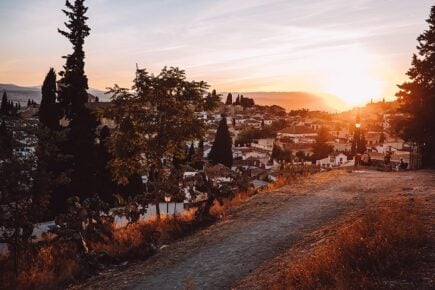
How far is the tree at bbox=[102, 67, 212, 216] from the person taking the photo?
13.2 m

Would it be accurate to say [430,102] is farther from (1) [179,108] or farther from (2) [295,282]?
(2) [295,282]

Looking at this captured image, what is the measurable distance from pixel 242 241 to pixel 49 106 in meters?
23.3

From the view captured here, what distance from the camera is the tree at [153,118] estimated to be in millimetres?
13156

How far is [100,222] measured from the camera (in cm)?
1129

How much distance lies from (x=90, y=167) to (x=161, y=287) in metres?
19.6

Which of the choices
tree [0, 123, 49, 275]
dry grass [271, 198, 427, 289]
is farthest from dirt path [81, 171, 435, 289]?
tree [0, 123, 49, 275]

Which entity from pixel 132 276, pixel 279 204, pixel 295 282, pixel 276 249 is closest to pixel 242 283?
pixel 295 282

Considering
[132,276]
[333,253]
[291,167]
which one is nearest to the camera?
[333,253]

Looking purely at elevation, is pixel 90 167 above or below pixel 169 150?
below

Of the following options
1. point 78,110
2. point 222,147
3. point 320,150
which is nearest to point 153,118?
point 78,110

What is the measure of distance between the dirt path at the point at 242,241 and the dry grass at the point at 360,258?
1.42m

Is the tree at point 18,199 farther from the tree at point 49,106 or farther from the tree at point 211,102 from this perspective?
the tree at point 49,106

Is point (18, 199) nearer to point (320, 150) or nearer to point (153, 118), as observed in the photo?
point (153, 118)

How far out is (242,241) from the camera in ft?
33.0
